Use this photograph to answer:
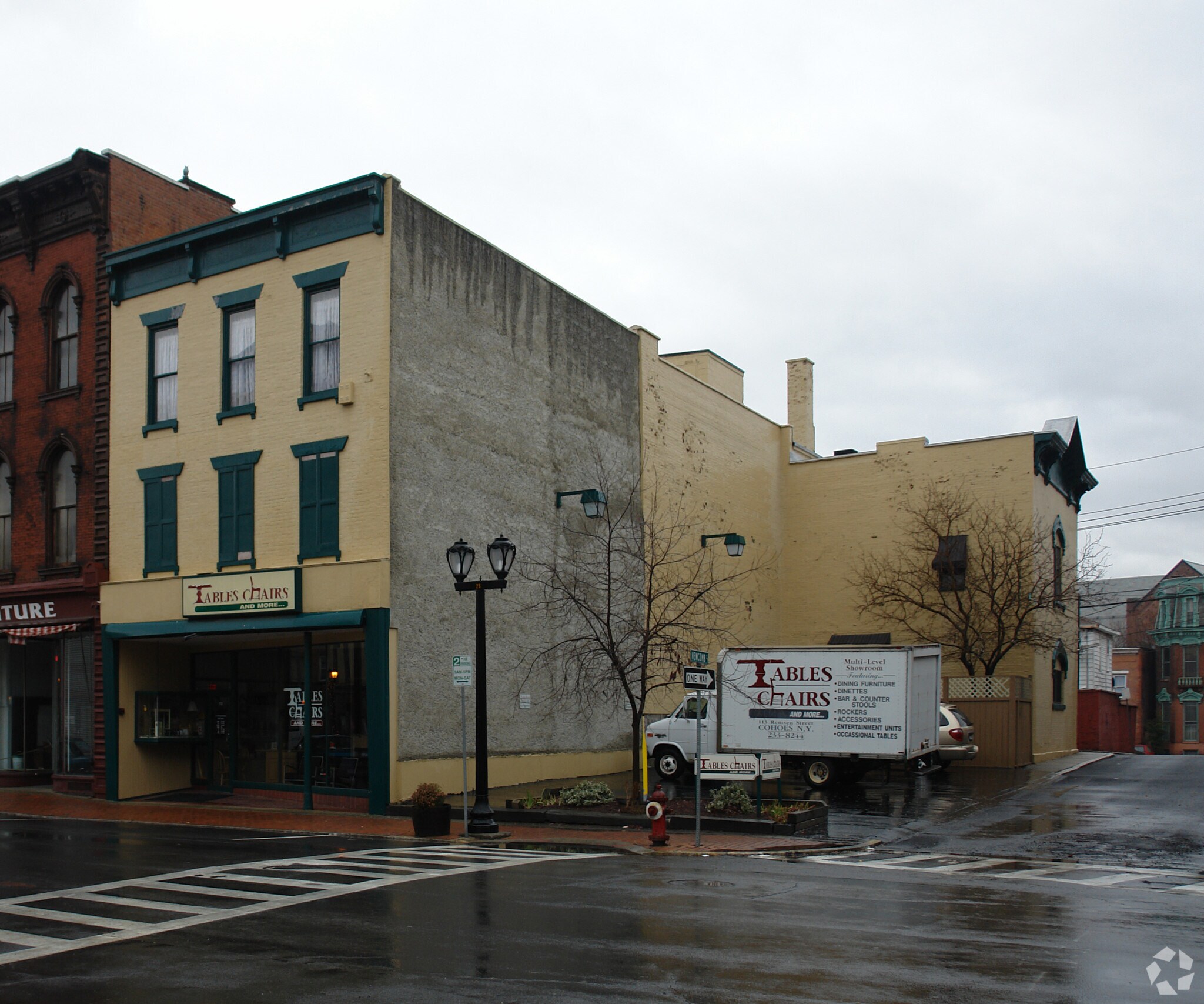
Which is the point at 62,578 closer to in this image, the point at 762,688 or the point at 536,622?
the point at 536,622

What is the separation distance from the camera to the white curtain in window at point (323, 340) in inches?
945

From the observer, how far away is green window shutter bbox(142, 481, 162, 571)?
1025 inches

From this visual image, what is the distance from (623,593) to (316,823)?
11194 millimetres

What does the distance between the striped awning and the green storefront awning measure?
4.93ft

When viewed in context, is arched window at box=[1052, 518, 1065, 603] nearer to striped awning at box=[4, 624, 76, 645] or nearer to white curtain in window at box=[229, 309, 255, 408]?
white curtain in window at box=[229, 309, 255, 408]

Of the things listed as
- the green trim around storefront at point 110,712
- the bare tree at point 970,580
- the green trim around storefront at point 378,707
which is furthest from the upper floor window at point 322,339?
the bare tree at point 970,580

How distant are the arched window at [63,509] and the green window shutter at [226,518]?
16.9ft

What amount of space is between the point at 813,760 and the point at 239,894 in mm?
15862

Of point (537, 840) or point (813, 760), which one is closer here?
point (537, 840)

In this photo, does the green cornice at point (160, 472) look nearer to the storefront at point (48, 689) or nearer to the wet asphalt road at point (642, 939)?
the storefront at point (48, 689)

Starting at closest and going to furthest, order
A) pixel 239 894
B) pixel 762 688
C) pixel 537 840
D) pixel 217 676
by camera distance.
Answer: pixel 239 894 → pixel 537 840 → pixel 762 688 → pixel 217 676

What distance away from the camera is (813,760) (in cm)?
2580

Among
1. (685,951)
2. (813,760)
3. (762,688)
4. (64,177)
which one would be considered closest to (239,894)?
(685,951)

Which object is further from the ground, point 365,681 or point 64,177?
point 64,177
